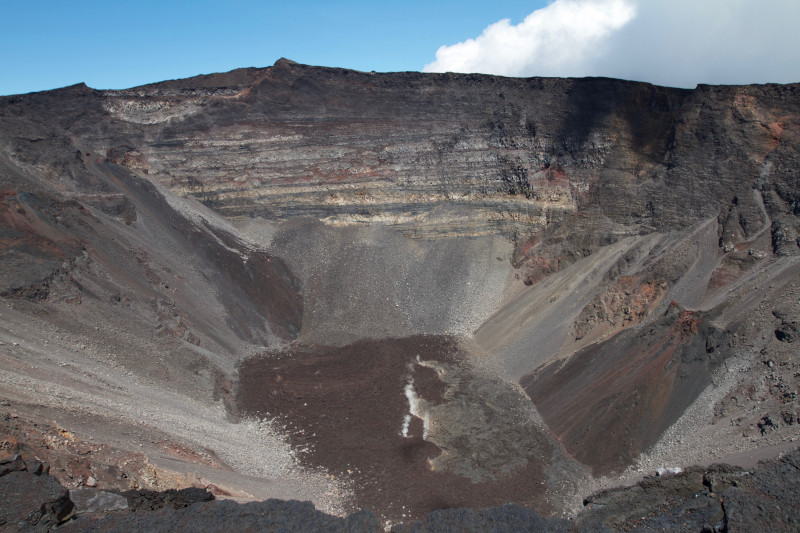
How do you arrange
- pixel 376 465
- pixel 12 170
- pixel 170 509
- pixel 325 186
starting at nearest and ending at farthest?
1. pixel 170 509
2. pixel 376 465
3. pixel 12 170
4. pixel 325 186

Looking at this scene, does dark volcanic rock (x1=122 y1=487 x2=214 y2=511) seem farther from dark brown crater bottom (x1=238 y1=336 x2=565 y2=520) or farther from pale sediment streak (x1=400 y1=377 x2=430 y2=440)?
pale sediment streak (x1=400 y1=377 x2=430 y2=440)

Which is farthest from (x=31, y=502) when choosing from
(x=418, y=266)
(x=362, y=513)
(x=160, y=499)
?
(x=418, y=266)

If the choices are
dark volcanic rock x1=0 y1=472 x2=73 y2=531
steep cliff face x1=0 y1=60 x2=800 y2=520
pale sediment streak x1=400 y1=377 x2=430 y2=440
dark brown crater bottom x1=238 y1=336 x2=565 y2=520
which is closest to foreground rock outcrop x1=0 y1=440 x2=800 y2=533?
dark volcanic rock x1=0 y1=472 x2=73 y2=531

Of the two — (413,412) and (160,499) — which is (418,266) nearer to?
(413,412)

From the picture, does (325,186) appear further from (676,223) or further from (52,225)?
(676,223)

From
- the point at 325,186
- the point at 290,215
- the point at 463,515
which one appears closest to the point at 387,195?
the point at 325,186

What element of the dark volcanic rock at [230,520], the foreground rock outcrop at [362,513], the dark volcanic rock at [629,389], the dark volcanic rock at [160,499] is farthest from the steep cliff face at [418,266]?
the dark volcanic rock at [230,520]

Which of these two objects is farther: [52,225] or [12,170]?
[12,170]
